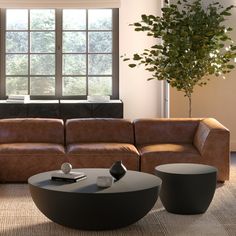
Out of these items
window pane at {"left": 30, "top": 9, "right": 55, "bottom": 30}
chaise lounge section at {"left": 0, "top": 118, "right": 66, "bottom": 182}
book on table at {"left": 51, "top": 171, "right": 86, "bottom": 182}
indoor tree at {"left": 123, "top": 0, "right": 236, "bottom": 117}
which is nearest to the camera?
book on table at {"left": 51, "top": 171, "right": 86, "bottom": 182}

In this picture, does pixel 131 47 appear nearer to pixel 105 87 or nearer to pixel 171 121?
pixel 105 87

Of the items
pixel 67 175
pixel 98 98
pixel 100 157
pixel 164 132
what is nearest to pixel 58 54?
pixel 98 98

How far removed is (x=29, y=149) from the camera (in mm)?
6551

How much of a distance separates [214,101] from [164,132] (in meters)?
1.76

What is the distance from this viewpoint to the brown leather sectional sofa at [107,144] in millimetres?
6539

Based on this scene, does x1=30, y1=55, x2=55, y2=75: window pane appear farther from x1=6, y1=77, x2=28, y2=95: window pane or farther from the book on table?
the book on table

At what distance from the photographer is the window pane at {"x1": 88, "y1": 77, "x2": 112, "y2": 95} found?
9461 mm

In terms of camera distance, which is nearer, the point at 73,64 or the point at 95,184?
the point at 95,184

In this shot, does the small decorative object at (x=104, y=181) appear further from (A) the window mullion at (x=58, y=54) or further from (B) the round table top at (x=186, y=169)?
(A) the window mullion at (x=58, y=54)

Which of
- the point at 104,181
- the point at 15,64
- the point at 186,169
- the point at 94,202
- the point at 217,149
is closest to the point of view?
the point at 94,202

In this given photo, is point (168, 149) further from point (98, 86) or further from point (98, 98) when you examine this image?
point (98, 86)

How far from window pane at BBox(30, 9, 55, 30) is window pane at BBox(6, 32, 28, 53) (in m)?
0.20

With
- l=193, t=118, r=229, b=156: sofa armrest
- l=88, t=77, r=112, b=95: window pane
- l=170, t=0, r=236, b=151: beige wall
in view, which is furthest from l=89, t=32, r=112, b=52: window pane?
l=193, t=118, r=229, b=156: sofa armrest

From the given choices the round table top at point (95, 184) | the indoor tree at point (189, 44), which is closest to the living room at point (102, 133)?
the round table top at point (95, 184)
